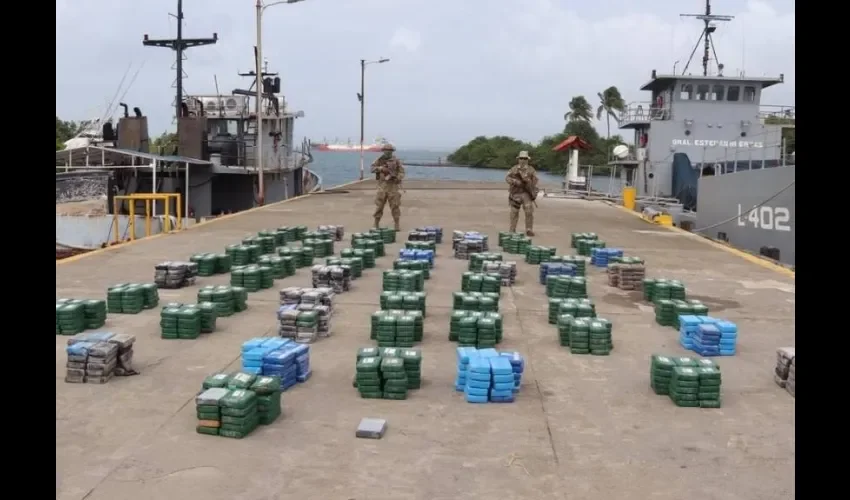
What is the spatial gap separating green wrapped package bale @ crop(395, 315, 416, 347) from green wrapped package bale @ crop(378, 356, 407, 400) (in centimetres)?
190

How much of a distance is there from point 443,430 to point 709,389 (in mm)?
2600

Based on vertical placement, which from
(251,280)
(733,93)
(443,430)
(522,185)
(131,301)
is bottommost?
(443,430)

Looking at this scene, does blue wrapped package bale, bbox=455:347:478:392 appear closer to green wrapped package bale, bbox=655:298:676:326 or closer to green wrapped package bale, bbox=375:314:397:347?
green wrapped package bale, bbox=375:314:397:347

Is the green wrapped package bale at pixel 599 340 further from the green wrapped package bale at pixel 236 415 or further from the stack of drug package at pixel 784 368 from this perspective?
the green wrapped package bale at pixel 236 415

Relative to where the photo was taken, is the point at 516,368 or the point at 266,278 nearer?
the point at 516,368

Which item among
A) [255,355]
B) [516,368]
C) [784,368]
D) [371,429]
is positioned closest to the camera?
[371,429]

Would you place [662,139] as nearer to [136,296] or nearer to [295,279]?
[295,279]

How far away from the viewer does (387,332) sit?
30.1 ft

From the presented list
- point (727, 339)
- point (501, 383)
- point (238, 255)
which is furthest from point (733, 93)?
point (501, 383)

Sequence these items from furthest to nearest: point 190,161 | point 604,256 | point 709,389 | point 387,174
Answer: point 190,161 < point 387,174 < point 604,256 < point 709,389

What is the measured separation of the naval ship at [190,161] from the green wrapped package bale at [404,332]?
53.4ft

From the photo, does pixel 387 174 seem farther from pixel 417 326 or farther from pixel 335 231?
pixel 417 326
